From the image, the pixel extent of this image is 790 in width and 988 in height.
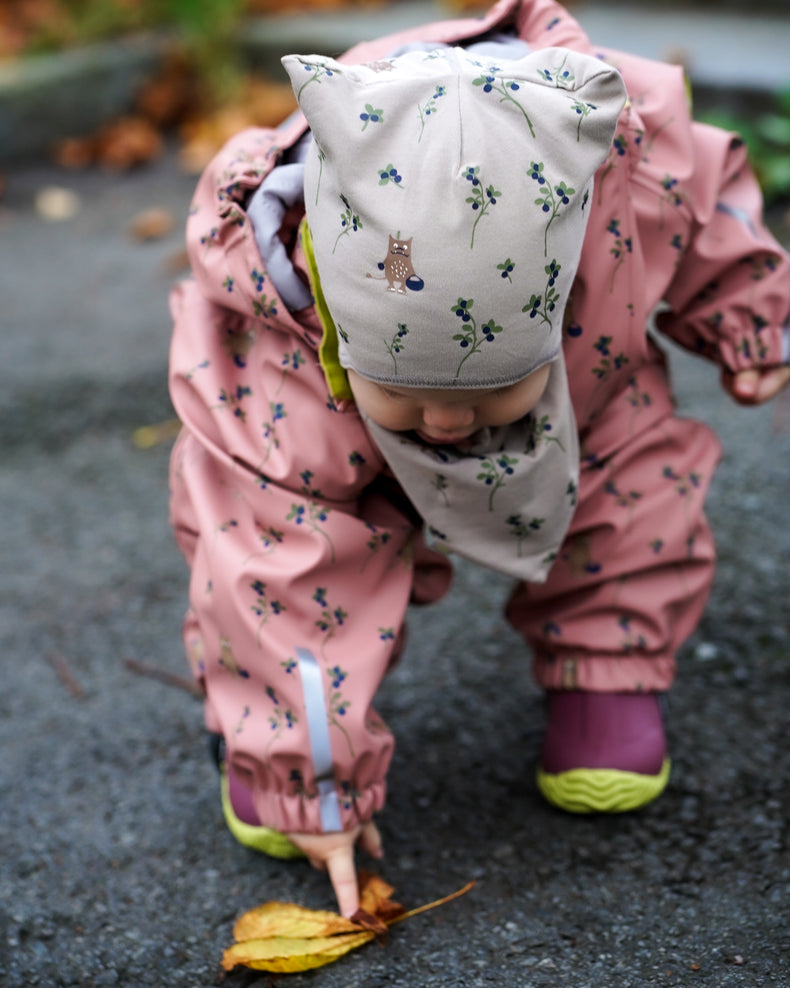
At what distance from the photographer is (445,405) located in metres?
1.06

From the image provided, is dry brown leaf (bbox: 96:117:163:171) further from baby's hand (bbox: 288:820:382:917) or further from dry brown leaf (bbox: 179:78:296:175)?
baby's hand (bbox: 288:820:382:917)

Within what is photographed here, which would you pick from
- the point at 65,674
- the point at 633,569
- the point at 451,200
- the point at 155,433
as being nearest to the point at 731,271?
the point at 633,569

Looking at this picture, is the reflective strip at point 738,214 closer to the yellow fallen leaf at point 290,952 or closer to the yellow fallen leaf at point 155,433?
the yellow fallen leaf at point 290,952

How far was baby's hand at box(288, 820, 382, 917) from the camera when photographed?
1.23 m

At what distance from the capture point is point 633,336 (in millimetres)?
1248

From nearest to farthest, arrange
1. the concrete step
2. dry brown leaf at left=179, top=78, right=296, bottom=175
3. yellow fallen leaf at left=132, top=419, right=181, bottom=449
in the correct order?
yellow fallen leaf at left=132, top=419, right=181, bottom=449, the concrete step, dry brown leaf at left=179, top=78, right=296, bottom=175

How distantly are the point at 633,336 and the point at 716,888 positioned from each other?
58cm

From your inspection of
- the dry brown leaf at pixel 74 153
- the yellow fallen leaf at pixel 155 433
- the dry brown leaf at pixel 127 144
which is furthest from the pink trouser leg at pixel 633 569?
the dry brown leaf at pixel 74 153

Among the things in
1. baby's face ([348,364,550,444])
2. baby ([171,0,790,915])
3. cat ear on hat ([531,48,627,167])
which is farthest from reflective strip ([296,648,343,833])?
cat ear on hat ([531,48,627,167])

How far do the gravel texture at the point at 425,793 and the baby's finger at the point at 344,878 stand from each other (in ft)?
0.15

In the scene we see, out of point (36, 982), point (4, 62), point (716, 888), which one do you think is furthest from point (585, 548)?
point (4, 62)

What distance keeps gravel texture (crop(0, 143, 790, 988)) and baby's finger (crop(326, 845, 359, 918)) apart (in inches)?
1.8

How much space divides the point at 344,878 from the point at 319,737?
159 millimetres

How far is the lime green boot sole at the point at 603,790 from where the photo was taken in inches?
53.4
